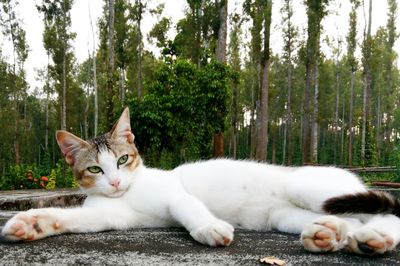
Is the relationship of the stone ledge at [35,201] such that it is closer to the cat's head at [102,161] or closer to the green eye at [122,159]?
the cat's head at [102,161]

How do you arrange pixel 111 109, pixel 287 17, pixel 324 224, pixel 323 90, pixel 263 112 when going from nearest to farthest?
pixel 324 224, pixel 111 109, pixel 263 112, pixel 287 17, pixel 323 90

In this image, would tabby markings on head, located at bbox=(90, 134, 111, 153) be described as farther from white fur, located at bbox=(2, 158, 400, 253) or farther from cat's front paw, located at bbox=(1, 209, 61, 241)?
cat's front paw, located at bbox=(1, 209, 61, 241)

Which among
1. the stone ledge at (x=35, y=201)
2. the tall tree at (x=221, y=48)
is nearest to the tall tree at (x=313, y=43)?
the tall tree at (x=221, y=48)

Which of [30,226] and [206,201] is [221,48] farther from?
[30,226]

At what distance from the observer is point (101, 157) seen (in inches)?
101

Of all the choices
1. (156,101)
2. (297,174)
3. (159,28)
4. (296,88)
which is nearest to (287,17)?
(159,28)

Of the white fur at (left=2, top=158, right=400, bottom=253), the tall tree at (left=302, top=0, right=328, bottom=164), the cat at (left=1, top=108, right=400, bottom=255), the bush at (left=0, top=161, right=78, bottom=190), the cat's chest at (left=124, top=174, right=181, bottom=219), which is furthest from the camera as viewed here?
the tall tree at (left=302, top=0, right=328, bottom=164)

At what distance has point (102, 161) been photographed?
2547mm

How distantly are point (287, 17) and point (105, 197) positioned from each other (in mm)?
30264

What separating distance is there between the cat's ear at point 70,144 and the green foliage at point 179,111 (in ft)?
36.5

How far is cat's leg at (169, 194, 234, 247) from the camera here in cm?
177

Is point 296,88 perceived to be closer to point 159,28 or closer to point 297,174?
point 159,28

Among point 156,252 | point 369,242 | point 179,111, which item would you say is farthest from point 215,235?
point 179,111

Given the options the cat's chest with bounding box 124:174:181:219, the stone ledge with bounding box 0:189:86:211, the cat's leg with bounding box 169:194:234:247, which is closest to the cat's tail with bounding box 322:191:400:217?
the cat's leg with bounding box 169:194:234:247
